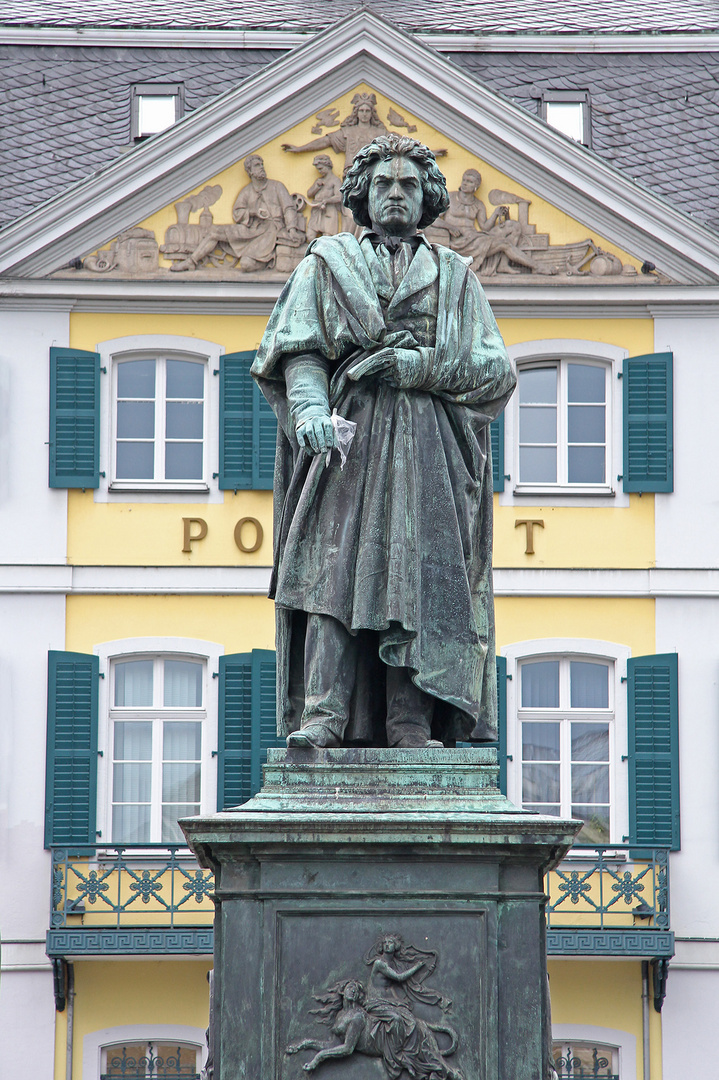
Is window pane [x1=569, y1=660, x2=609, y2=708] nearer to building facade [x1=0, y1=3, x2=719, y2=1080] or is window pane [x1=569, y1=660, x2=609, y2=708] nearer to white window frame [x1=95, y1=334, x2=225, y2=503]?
building facade [x1=0, y1=3, x2=719, y2=1080]

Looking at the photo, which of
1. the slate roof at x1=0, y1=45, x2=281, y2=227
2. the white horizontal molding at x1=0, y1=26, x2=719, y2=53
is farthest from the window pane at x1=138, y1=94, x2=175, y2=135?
the white horizontal molding at x1=0, y1=26, x2=719, y2=53

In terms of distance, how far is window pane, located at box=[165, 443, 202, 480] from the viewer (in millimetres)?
21141

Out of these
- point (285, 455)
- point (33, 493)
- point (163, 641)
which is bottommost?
point (285, 455)

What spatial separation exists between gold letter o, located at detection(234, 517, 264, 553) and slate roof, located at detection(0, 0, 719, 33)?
18.3 feet

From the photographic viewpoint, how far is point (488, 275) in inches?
834

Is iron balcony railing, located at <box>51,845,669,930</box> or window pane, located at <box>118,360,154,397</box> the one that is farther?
window pane, located at <box>118,360,154,397</box>

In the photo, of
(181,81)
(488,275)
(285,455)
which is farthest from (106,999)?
(285,455)

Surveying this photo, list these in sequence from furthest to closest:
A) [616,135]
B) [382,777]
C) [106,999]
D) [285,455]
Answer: [616,135]
[106,999]
[285,455]
[382,777]

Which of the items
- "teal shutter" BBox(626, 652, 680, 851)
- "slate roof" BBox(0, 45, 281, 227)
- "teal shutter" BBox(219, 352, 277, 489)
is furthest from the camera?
"slate roof" BBox(0, 45, 281, 227)

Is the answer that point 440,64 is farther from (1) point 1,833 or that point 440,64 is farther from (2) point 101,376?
(1) point 1,833

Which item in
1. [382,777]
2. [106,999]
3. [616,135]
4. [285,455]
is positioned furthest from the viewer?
[616,135]

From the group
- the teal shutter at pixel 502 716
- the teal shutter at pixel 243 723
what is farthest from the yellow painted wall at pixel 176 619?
the teal shutter at pixel 502 716

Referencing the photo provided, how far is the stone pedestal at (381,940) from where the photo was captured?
18.0 ft

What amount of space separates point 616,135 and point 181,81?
4678mm
